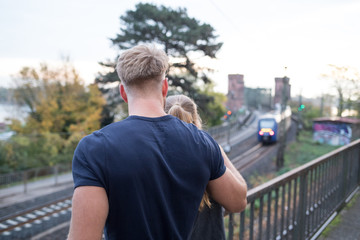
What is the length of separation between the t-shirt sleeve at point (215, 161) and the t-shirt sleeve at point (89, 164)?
433 mm

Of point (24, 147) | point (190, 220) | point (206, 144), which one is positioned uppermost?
point (206, 144)

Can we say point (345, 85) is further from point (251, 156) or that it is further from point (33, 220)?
point (33, 220)

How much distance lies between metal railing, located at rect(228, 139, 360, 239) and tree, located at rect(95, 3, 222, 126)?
14682mm

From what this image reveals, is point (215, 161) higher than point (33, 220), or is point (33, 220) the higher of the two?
point (215, 161)

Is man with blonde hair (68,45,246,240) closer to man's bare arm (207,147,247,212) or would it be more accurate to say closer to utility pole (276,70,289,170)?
man's bare arm (207,147,247,212)

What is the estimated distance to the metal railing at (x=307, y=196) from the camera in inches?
76.8

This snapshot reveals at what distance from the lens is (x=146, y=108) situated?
44.0 inches

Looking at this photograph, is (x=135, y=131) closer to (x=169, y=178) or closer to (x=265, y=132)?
(x=169, y=178)

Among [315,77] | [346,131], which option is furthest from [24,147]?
[346,131]

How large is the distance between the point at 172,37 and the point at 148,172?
60.1ft

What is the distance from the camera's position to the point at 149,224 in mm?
1050

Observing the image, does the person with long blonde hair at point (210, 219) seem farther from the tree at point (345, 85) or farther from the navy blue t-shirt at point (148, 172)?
the tree at point (345, 85)

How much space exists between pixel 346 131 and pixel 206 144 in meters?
34.2

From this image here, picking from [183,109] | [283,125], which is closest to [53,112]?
[283,125]
